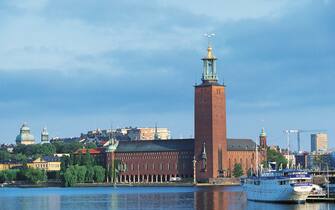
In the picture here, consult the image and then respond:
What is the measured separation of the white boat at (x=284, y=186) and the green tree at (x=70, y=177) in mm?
68806

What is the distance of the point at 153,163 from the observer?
150625mm

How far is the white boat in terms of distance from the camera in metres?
66.8

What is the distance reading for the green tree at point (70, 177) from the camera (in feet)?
458

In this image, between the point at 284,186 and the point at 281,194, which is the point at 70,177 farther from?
the point at 284,186

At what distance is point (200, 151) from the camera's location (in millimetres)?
139750

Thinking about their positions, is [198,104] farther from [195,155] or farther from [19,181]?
[19,181]

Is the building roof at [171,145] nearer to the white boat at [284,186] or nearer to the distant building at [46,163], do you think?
the distant building at [46,163]

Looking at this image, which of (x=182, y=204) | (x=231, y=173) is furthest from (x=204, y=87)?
(x=182, y=204)

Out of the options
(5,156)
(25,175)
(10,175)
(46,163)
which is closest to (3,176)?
(10,175)

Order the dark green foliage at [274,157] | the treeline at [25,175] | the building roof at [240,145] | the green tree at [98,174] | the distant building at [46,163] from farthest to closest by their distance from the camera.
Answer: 1. the distant building at [46,163]
2. the dark green foliage at [274,157]
3. the treeline at [25,175]
4. the building roof at [240,145]
5. the green tree at [98,174]

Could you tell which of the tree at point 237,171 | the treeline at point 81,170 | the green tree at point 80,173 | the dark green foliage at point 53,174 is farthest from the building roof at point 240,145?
the dark green foliage at point 53,174

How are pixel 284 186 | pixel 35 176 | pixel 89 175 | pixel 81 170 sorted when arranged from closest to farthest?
pixel 284 186 < pixel 81 170 < pixel 89 175 < pixel 35 176

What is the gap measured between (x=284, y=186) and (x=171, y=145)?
82.8 m

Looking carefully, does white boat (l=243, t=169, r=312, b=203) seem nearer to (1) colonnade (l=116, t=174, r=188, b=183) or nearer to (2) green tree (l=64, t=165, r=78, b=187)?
(2) green tree (l=64, t=165, r=78, b=187)
